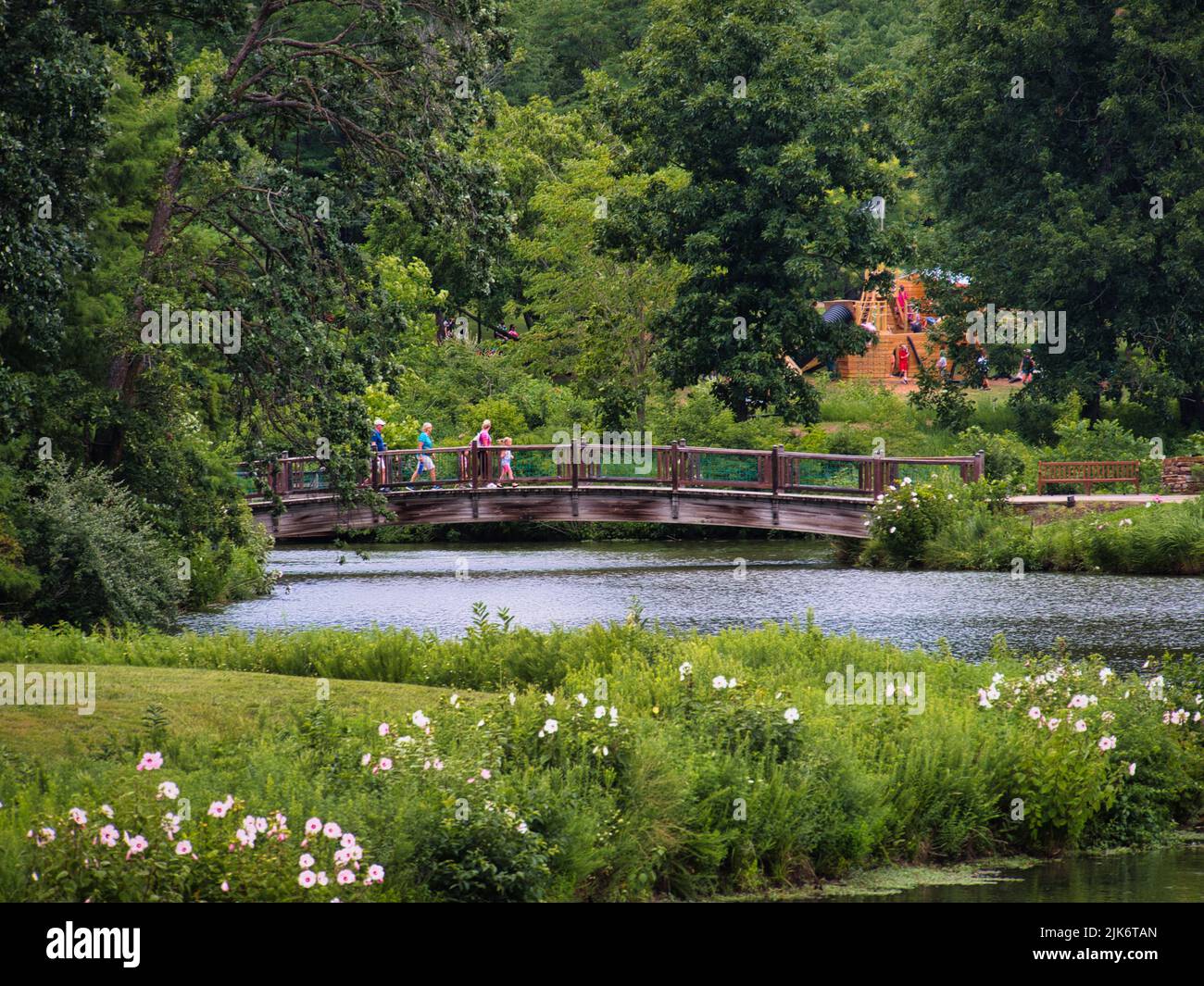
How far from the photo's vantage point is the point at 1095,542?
97.1ft

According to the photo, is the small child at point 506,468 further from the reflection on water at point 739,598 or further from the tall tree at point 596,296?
the tall tree at point 596,296

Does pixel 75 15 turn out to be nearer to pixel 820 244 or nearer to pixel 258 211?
pixel 258 211

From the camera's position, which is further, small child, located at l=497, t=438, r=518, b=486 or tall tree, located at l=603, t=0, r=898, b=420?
tall tree, located at l=603, t=0, r=898, b=420

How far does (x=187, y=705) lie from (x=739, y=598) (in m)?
14.4

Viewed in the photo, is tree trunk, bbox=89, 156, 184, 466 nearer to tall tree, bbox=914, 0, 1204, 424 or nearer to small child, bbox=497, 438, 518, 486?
small child, bbox=497, 438, 518, 486

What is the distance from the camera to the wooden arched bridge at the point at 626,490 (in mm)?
33656

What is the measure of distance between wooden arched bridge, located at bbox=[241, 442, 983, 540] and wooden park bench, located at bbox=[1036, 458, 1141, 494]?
2.45 metres

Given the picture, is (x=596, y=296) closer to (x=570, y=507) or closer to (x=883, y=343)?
(x=570, y=507)

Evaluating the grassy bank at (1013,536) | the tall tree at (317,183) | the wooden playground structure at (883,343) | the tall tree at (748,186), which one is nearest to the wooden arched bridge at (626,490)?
the grassy bank at (1013,536)

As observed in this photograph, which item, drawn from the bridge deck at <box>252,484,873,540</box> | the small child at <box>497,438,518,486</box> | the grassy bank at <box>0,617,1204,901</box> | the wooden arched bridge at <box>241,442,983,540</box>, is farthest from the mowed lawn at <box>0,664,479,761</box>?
the small child at <box>497,438,518,486</box>

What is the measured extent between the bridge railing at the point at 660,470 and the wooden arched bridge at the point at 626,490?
0.09ft

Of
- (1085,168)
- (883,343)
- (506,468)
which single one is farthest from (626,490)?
(883,343)

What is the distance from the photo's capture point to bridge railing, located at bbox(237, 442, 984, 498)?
1323 inches

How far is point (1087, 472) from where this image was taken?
3594cm
